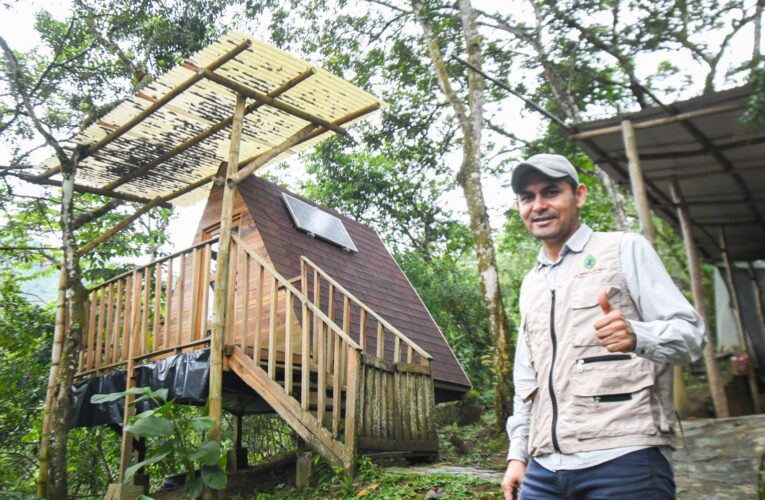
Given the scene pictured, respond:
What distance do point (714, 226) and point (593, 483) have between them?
8.46 m

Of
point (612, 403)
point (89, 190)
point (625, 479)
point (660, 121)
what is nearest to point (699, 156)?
point (660, 121)

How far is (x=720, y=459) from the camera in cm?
427

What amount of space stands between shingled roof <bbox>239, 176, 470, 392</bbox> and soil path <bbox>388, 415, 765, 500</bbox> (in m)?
5.42

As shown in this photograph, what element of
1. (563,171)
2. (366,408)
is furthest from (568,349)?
(366,408)

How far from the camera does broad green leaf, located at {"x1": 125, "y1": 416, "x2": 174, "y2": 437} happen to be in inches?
203

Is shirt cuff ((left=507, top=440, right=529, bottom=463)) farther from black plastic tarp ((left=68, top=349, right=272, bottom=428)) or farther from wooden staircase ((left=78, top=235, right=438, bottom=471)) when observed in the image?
black plastic tarp ((left=68, top=349, right=272, bottom=428))

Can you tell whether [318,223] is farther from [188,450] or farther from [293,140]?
[188,450]

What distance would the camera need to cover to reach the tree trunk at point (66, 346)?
690cm

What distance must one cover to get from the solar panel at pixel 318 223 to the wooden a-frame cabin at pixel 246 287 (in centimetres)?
7

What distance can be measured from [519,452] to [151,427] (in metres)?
4.08

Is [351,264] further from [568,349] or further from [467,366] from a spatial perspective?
[568,349]

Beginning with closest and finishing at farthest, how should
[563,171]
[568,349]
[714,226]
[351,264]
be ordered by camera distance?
[568,349]
[563,171]
[714,226]
[351,264]

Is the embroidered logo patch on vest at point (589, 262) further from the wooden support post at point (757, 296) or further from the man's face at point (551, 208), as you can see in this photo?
the wooden support post at point (757, 296)

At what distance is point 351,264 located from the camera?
11.2 meters
